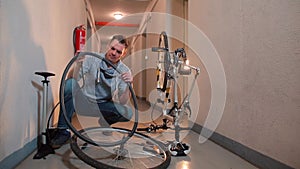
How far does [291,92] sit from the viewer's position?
4.34ft

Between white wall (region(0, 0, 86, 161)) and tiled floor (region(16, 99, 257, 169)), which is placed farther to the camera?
tiled floor (region(16, 99, 257, 169))

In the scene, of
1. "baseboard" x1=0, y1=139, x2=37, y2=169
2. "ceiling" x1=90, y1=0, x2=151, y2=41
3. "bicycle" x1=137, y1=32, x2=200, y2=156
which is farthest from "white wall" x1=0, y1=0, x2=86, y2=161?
"ceiling" x1=90, y1=0, x2=151, y2=41

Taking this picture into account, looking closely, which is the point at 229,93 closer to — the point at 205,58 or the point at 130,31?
the point at 205,58

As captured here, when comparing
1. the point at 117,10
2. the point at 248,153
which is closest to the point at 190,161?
the point at 248,153

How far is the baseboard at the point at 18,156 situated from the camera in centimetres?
136

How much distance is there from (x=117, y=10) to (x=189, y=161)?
18.0ft

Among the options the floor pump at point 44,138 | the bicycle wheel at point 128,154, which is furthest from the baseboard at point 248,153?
the floor pump at point 44,138

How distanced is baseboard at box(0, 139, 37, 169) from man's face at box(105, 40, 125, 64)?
0.97m

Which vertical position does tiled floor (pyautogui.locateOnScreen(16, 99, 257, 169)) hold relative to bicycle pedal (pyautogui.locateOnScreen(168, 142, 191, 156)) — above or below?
below

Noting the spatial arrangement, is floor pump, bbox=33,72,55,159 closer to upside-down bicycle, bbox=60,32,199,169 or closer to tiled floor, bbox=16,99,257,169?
tiled floor, bbox=16,99,257,169

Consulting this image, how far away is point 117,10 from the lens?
20.7 feet

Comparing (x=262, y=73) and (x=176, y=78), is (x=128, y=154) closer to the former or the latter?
(x=176, y=78)

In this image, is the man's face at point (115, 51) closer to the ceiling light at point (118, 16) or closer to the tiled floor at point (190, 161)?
the tiled floor at point (190, 161)

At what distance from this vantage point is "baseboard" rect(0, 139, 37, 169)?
136 centimetres
